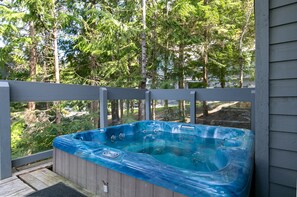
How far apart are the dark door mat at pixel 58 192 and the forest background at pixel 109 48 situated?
10.4 feet

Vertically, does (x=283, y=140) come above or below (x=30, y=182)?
above

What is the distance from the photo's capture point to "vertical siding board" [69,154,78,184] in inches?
82.9

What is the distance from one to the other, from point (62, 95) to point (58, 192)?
123cm

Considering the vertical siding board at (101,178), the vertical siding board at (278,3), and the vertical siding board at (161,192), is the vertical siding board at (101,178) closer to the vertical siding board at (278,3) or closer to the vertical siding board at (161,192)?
the vertical siding board at (161,192)

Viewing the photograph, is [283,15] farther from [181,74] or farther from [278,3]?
[181,74]

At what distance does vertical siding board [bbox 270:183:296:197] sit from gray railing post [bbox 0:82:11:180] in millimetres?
2418

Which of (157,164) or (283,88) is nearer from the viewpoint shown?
(283,88)

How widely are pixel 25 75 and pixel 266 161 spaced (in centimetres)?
612

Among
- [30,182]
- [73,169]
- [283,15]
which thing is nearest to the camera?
[283,15]

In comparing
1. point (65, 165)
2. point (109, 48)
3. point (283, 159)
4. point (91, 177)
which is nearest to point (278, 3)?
point (283, 159)

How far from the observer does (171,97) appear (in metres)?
4.17

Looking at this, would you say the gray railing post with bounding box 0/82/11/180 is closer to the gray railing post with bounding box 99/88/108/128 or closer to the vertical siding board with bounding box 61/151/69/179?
the vertical siding board with bounding box 61/151/69/179

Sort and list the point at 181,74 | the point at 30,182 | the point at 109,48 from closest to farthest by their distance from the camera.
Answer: the point at 30,182
the point at 109,48
the point at 181,74

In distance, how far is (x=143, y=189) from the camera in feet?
5.07
